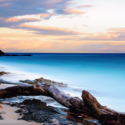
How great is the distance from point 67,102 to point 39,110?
0.81 metres

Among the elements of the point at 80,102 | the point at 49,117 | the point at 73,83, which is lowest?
the point at 73,83

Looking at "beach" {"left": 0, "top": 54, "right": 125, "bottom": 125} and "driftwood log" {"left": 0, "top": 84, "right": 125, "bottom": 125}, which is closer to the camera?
"driftwood log" {"left": 0, "top": 84, "right": 125, "bottom": 125}

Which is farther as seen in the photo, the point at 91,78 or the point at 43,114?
the point at 91,78

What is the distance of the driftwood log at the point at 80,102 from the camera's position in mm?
3809

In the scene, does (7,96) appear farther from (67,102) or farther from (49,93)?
(67,102)

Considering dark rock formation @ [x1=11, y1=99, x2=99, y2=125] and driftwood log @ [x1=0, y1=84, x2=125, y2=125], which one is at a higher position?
driftwood log @ [x1=0, y1=84, x2=125, y2=125]

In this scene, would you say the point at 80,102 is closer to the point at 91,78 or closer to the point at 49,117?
the point at 49,117

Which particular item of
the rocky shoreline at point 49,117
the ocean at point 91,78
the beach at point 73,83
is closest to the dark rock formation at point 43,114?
the rocky shoreline at point 49,117

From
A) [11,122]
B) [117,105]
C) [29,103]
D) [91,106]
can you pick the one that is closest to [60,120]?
[91,106]

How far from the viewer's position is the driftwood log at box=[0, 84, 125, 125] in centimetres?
381

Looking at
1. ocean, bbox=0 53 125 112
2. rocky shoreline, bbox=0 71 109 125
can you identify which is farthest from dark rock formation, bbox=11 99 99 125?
ocean, bbox=0 53 125 112

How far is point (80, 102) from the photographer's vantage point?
4344 mm

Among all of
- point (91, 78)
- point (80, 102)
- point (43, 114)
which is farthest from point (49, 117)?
point (91, 78)

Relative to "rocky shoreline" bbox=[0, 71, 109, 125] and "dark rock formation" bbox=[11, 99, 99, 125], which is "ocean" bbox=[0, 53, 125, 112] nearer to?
"rocky shoreline" bbox=[0, 71, 109, 125]
